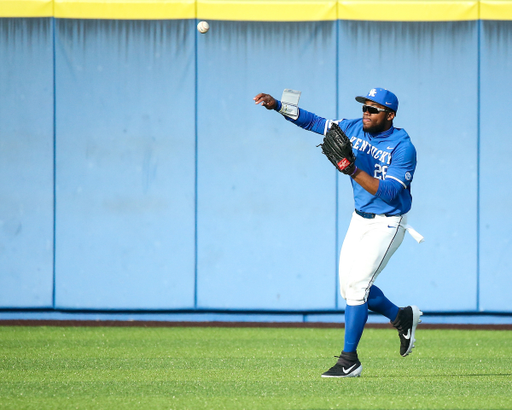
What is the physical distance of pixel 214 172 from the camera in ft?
25.0

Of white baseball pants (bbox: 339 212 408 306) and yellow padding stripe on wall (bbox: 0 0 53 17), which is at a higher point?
yellow padding stripe on wall (bbox: 0 0 53 17)

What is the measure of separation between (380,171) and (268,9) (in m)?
3.36

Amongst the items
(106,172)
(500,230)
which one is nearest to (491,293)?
(500,230)

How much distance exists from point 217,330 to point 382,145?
3.15 metres

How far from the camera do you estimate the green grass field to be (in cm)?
397

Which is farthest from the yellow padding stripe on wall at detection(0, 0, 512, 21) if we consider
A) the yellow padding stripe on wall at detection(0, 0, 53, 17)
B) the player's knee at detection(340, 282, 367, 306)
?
the player's knee at detection(340, 282, 367, 306)

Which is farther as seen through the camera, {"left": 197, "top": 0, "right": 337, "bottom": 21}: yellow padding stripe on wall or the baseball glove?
{"left": 197, "top": 0, "right": 337, "bottom": 21}: yellow padding stripe on wall

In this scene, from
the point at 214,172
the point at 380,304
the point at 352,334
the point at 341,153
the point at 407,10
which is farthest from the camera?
the point at 214,172

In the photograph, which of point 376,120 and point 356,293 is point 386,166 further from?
point 356,293

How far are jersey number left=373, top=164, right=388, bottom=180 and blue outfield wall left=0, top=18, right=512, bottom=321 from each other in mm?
2835

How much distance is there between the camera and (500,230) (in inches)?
298

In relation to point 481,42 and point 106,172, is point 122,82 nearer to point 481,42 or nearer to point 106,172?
point 106,172

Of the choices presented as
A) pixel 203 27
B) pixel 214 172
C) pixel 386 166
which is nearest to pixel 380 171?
pixel 386 166

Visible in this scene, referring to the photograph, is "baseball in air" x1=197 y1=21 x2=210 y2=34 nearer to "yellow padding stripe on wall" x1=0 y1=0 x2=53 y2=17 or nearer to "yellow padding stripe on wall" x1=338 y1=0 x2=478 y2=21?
"yellow padding stripe on wall" x1=338 y1=0 x2=478 y2=21
